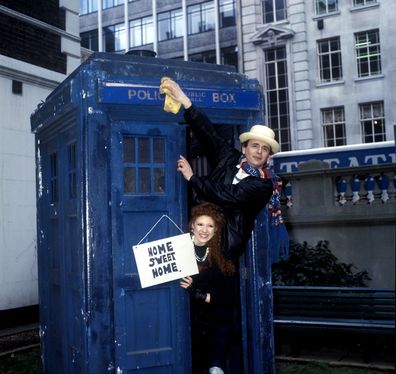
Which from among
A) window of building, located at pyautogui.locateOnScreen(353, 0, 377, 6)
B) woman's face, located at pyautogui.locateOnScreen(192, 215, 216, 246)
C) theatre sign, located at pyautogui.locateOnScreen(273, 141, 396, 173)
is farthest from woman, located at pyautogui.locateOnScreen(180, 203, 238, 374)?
window of building, located at pyautogui.locateOnScreen(353, 0, 377, 6)

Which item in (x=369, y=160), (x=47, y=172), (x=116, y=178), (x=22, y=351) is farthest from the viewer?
(x=369, y=160)

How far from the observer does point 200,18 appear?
28.5m

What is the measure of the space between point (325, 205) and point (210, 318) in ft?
17.0

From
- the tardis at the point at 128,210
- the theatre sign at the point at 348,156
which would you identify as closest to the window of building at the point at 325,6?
the theatre sign at the point at 348,156

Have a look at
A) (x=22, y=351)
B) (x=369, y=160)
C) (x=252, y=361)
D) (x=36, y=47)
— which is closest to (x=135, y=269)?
(x=252, y=361)

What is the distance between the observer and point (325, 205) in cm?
869

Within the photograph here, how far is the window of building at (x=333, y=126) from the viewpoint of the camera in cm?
2070

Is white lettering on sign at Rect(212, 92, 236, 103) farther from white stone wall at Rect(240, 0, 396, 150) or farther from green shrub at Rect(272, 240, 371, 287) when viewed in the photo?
white stone wall at Rect(240, 0, 396, 150)

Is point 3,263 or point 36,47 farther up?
point 36,47

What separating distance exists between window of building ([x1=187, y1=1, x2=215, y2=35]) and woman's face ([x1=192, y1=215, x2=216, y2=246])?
83.5 feet

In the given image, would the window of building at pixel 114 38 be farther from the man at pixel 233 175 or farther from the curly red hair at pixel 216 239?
the curly red hair at pixel 216 239

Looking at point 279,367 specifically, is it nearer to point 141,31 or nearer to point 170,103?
point 170,103

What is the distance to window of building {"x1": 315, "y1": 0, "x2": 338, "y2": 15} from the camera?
2080cm

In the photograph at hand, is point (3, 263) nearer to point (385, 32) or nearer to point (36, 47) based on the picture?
point (36, 47)
